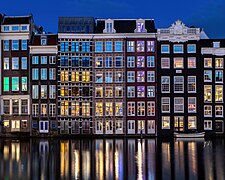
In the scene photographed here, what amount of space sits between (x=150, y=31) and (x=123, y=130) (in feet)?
65.5

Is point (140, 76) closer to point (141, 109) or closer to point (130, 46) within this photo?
point (130, 46)

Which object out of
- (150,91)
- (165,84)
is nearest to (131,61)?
(150,91)

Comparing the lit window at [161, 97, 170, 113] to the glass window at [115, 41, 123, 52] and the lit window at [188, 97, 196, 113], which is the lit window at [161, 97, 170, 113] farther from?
the glass window at [115, 41, 123, 52]

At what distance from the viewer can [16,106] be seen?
79.6 m

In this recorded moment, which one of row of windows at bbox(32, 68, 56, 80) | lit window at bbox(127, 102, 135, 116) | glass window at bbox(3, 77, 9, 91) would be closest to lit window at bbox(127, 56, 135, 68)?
lit window at bbox(127, 102, 135, 116)

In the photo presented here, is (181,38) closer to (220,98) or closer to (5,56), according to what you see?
(220,98)

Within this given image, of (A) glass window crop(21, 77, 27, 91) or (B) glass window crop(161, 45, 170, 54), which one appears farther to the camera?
(B) glass window crop(161, 45, 170, 54)

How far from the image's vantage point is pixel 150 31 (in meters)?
81.1

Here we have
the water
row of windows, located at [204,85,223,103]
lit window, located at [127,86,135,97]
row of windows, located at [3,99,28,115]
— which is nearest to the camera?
the water

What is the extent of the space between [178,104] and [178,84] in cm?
383

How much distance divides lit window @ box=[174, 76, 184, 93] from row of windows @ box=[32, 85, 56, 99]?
2327cm

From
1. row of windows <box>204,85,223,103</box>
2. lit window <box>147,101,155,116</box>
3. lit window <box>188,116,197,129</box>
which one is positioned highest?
row of windows <box>204,85,223,103</box>

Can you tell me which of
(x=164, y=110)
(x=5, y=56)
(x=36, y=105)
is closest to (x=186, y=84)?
(x=164, y=110)

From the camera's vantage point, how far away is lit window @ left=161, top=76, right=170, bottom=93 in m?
79.6
